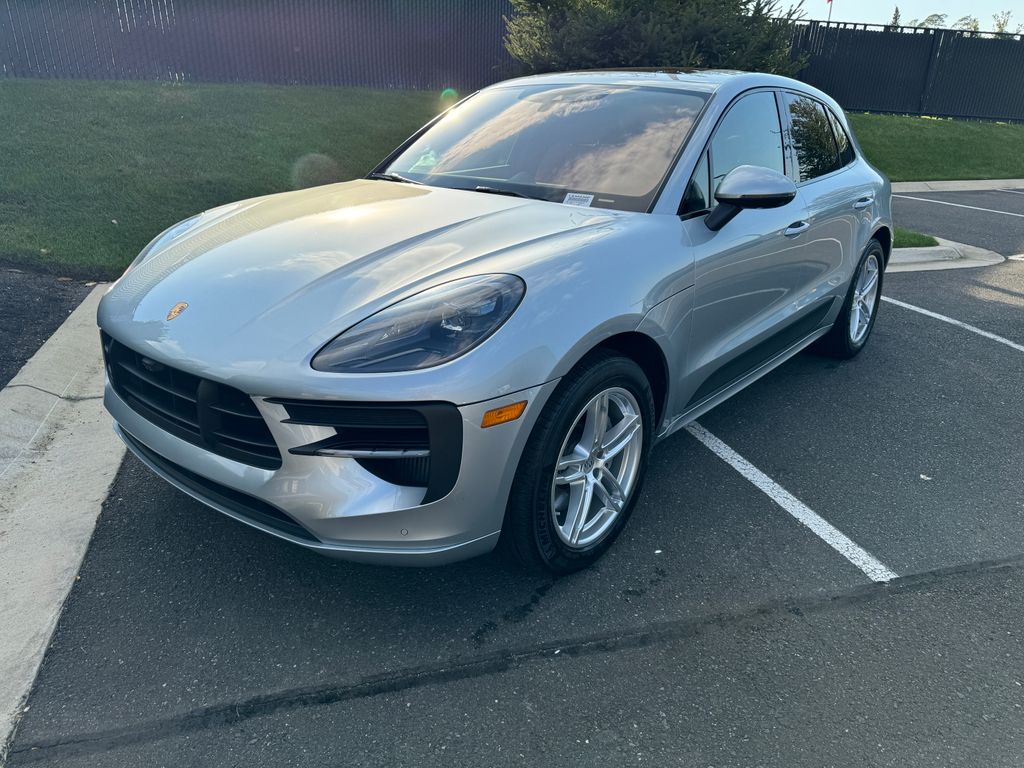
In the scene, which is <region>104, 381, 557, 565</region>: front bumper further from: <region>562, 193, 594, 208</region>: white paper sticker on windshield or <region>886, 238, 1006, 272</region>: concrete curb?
<region>886, 238, 1006, 272</region>: concrete curb

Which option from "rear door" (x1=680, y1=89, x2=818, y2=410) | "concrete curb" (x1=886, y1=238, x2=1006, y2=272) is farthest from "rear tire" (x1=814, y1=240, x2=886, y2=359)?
"concrete curb" (x1=886, y1=238, x2=1006, y2=272)

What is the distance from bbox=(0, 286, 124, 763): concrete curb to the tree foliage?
981cm

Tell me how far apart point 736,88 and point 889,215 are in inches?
87.6

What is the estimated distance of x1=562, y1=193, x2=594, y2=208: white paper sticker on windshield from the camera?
3121 millimetres

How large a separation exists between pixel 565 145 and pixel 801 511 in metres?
1.92

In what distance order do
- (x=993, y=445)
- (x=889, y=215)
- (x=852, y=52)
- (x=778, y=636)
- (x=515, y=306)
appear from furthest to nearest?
(x=852, y=52), (x=889, y=215), (x=993, y=445), (x=778, y=636), (x=515, y=306)

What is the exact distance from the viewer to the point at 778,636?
2539 millimetres

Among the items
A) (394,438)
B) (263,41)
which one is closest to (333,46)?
(263,41)

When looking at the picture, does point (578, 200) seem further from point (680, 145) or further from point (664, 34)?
point (664, 34)

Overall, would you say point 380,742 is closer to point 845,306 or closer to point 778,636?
point 778,636

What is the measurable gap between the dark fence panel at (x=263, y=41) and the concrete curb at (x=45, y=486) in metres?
12.0

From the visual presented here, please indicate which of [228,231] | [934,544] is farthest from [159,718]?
[934,544]

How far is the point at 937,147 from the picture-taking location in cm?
1861

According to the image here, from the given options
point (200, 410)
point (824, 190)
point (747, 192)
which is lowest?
point (200, 410)
